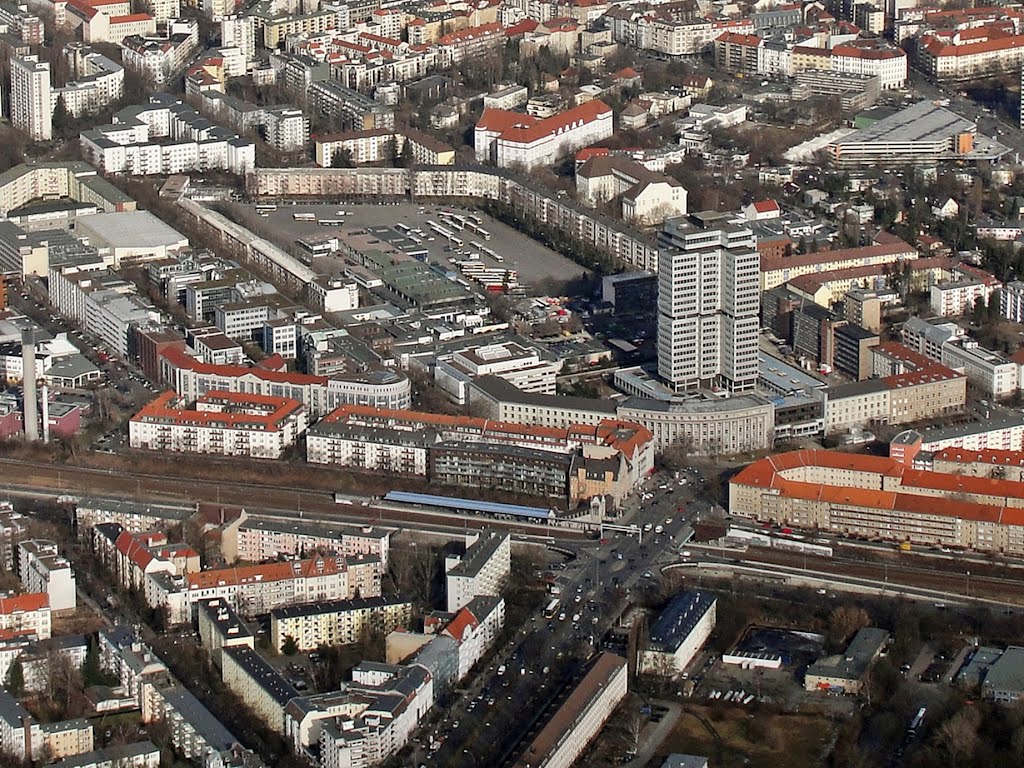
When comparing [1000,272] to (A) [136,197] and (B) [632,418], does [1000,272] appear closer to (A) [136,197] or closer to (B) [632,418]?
(B) [632,418]

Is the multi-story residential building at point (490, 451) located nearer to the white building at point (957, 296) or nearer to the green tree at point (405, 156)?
the white building at point (957, 296)

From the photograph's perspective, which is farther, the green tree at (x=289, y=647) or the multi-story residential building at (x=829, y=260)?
the multi-story residential building at (x=829, y=260)

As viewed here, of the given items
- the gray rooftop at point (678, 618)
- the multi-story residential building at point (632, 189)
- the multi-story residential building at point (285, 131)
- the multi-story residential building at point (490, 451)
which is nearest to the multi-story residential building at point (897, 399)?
the multi-story residential building at point (490, 451)

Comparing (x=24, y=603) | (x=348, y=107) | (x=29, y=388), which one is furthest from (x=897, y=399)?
(x=348, y=107)

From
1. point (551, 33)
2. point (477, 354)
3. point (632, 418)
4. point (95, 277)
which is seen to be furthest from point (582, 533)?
point (551, 33)

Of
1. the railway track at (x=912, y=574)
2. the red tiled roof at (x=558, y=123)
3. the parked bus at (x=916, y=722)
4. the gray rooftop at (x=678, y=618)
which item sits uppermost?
the red tiled roof at (x=558, y=123)

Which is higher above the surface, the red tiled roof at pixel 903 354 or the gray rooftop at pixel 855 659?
the red tiled roof at pixel 903 354
